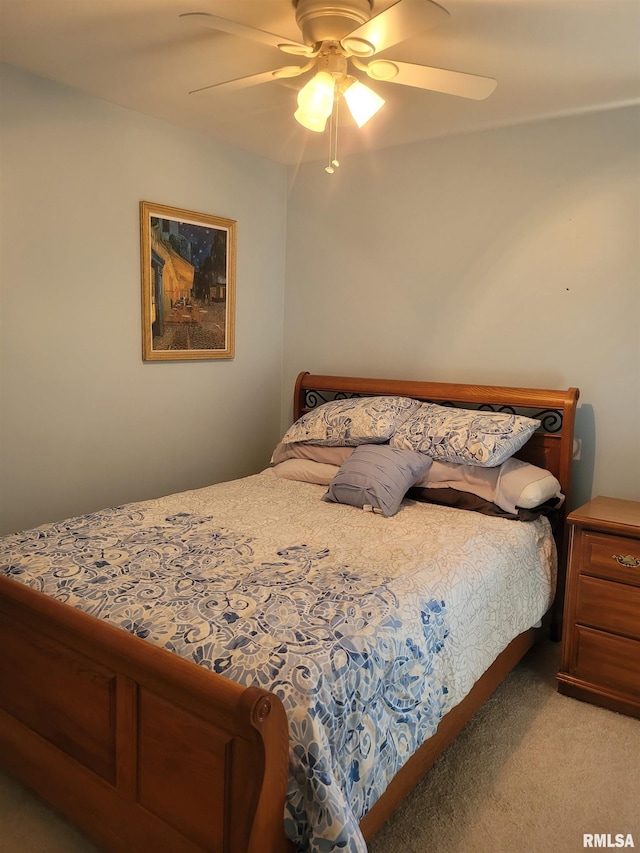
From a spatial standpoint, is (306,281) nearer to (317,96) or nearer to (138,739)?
(317,96)

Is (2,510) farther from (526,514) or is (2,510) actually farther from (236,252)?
(526,514)

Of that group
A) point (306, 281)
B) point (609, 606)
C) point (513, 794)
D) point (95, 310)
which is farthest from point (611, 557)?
point (95, 310)

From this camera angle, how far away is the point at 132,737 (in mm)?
1553

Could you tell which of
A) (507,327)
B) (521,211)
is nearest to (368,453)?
(507,327)

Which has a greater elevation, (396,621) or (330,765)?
(396,621)

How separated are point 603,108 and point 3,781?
141 inches

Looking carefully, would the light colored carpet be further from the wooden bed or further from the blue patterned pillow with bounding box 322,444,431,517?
the blue patterned pillow with bounding box 322,444,431,517

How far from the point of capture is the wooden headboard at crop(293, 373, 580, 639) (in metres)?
2.91

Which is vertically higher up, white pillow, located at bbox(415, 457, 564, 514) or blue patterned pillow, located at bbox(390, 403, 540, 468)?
blue patterned pillow, located at bbox(390, 403, 540, 468)

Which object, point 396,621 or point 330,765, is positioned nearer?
point 330,765

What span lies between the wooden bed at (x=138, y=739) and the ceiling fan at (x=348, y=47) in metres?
1.74

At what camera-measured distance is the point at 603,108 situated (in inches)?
113

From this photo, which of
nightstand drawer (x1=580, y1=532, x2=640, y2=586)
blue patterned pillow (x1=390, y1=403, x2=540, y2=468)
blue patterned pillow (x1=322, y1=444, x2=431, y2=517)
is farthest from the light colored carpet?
blue patterned pillow (x1=390, y1=403, x2=540, y2=468)

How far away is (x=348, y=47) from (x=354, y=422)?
66.3 inches
